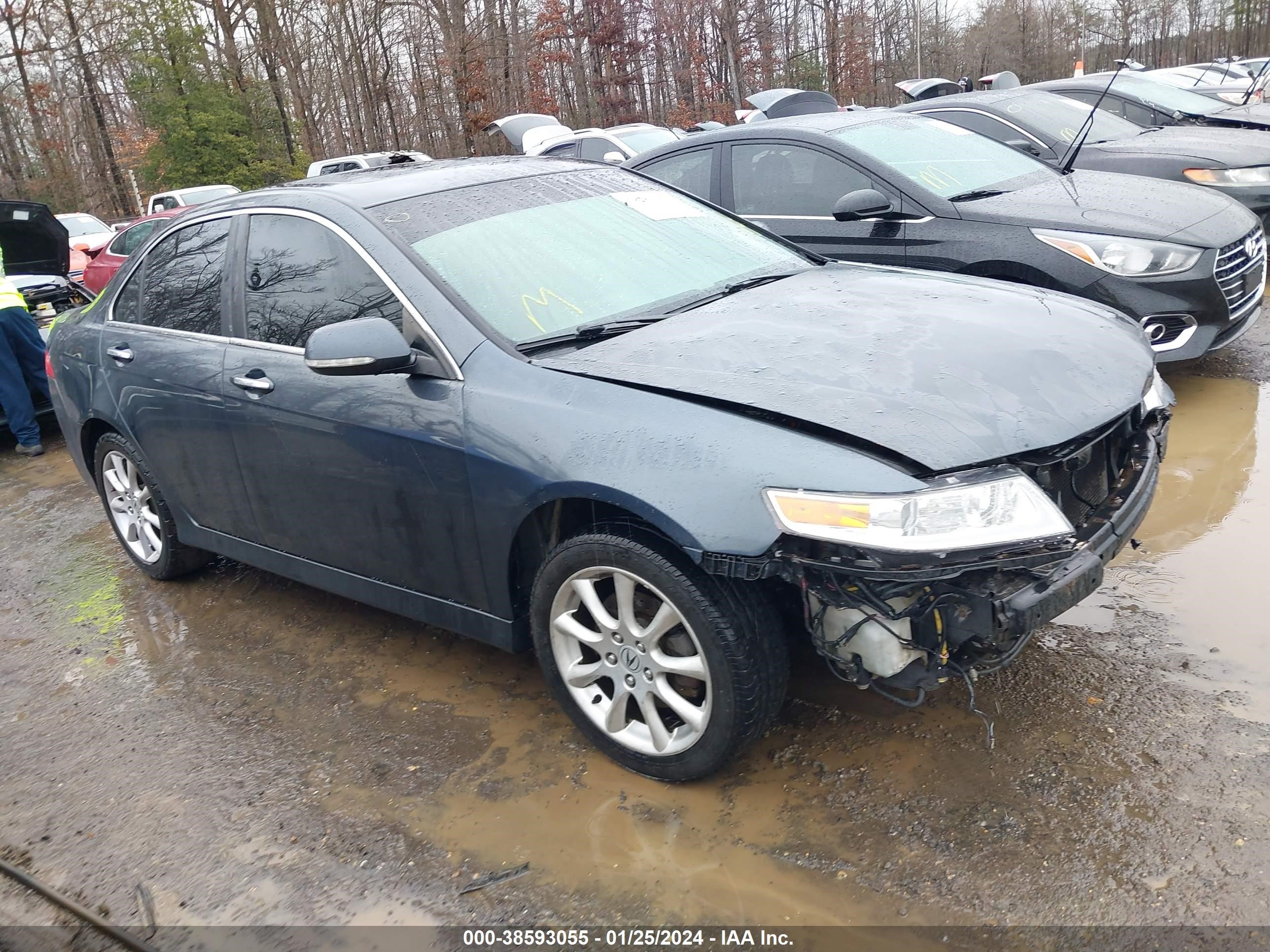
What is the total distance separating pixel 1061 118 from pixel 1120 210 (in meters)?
3.41

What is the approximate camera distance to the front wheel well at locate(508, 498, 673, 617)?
276 cm

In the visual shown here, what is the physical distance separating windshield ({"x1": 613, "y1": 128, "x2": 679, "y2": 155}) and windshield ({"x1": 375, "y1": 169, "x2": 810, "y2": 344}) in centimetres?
1022

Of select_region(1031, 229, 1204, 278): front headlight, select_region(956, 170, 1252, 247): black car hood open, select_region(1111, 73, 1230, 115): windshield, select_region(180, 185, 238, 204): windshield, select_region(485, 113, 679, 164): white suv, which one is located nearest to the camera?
select_region(1031, 229, 1204, 278): front headlight

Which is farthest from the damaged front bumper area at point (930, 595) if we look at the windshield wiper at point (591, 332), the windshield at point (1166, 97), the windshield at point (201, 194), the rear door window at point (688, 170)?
the windshield at point (201, 194)

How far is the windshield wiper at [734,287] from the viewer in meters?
3.40

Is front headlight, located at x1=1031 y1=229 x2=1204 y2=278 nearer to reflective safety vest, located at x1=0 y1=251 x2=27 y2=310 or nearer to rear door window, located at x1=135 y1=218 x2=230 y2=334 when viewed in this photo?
rear door window, located at x1=135 y1=218 x2=230 y2=334

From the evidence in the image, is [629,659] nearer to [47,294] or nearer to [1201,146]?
[1201,146]

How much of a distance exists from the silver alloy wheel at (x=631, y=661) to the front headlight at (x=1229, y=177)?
22.5ft

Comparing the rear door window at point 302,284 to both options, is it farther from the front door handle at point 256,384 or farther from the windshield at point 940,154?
the windshield at point 940,154

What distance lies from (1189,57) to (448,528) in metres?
53.3

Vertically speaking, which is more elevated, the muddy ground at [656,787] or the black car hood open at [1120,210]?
the black car hood open at [1120,210]

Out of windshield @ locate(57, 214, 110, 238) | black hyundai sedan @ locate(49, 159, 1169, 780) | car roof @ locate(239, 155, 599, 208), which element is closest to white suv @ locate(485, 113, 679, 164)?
A: car roof @ locate(239, 155, 599, 208)

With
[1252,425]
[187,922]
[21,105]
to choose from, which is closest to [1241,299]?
[1252,425]

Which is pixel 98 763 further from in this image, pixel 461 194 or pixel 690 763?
pixel 461 194
